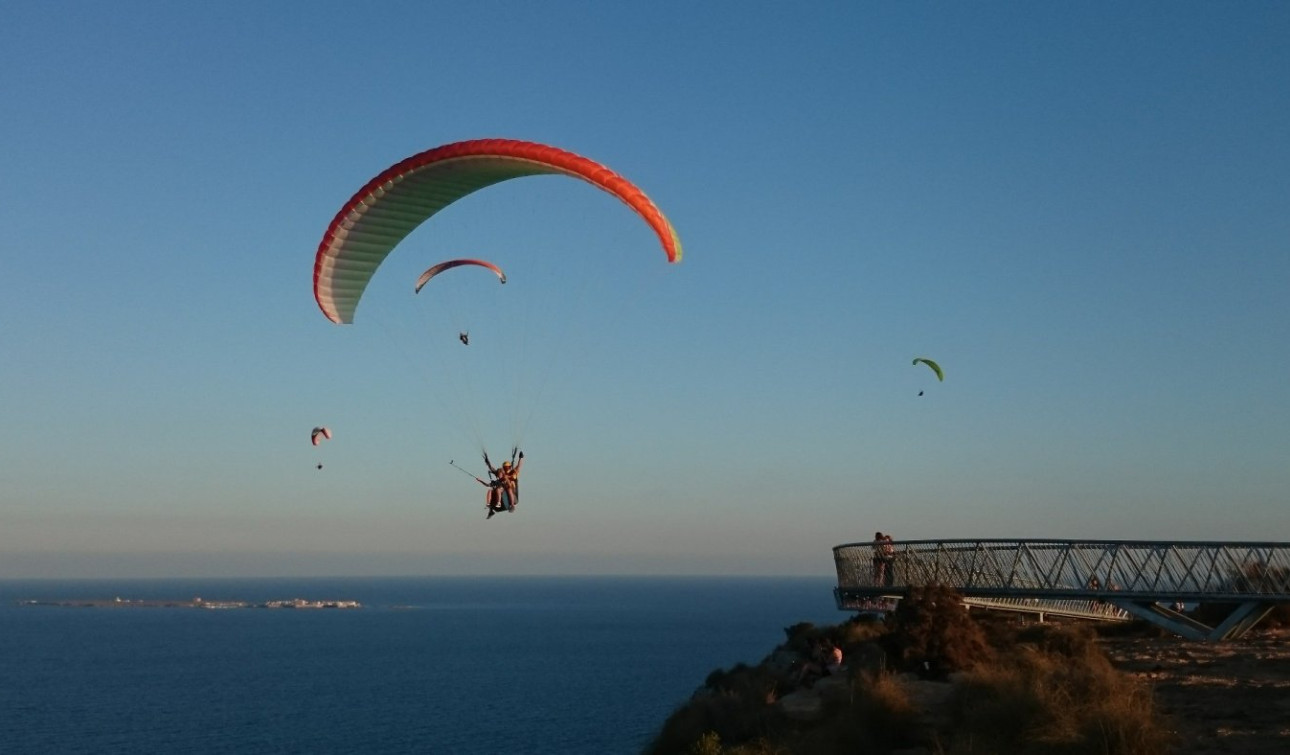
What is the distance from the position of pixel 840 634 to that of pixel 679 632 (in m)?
134

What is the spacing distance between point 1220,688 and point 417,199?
16976mm

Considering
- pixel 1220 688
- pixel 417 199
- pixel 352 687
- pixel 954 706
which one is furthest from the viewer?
pixel 352 687

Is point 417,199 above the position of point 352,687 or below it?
above

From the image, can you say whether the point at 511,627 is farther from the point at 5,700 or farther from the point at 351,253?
the point at 351,253

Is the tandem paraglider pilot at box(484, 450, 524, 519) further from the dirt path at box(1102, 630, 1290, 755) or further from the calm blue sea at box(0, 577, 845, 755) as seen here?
the calm blue sea at box(0, 577, 845, 755)

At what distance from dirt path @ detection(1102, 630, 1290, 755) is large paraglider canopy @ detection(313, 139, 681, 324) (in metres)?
11.8

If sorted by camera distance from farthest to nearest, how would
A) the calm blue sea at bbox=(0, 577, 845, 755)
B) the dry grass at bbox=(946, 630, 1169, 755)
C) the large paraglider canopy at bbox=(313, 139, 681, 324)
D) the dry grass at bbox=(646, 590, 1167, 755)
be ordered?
1. the calm blue sea at bbox=(0, 577, 845, 755)
2. the large paraglider canopy at bbox=(313, 139, 681, 324)
3. the dry grass at bbox=(646, 590, 1167, 755)
4. the dry grass at bbox=(946, 630, 1169, 755)

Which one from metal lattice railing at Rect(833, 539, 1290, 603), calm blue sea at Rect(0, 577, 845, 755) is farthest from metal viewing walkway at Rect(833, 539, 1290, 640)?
calm blue sea at Rect(0, 577, 845, 755)

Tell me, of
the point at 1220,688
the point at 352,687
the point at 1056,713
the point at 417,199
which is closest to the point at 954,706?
the point at 1056,713

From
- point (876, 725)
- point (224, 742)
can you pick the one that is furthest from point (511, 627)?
point (876, 725)

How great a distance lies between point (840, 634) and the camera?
94.9 feet

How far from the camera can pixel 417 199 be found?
76.4ft

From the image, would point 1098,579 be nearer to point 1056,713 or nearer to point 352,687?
point 1056,713

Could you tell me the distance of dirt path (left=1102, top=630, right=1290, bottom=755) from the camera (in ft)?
41.0
